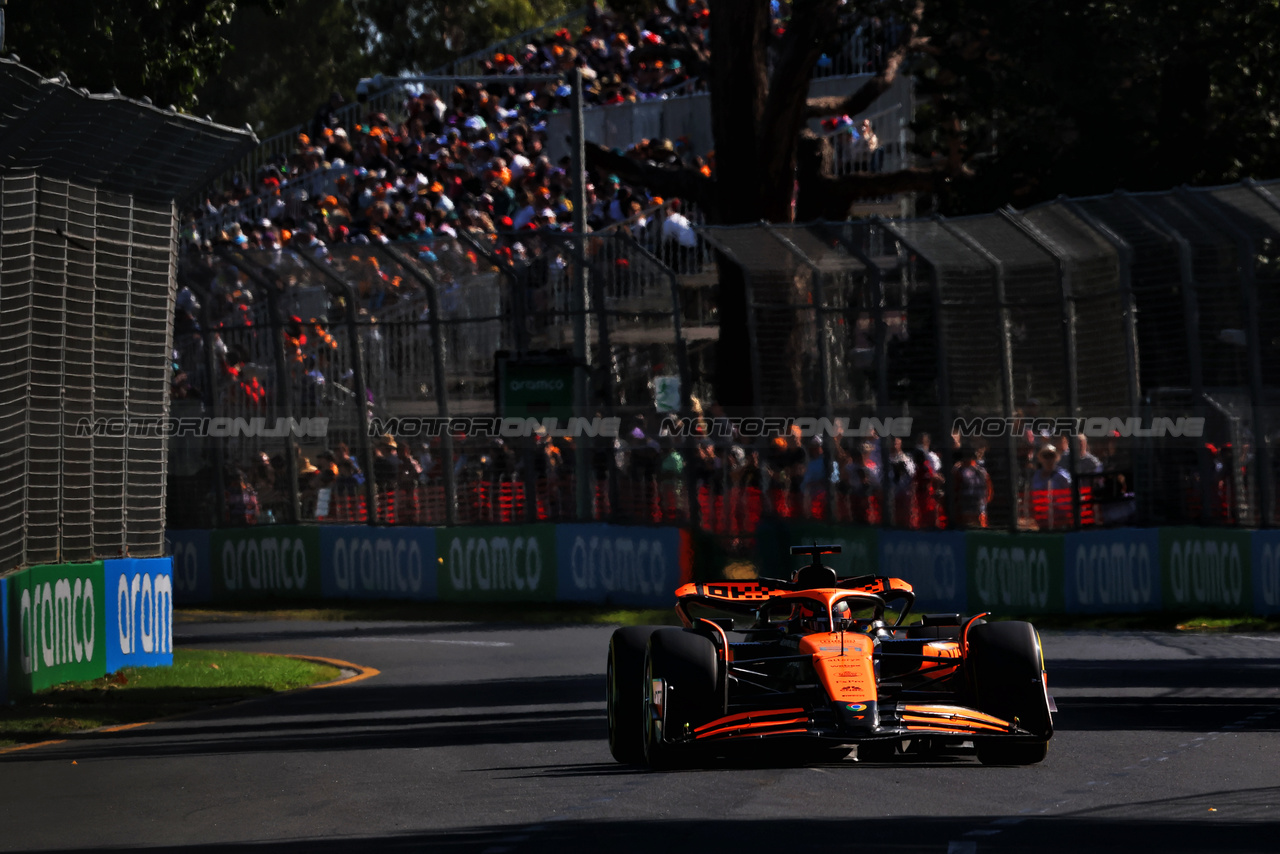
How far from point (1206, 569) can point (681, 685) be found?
31.4 feet

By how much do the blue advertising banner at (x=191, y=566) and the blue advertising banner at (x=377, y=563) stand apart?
1.57 m

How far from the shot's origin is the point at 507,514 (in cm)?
2278

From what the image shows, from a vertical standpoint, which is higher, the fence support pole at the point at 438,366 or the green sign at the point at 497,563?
the fence support pole at the point at 438,366

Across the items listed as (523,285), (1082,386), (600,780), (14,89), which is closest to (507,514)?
(523,285)

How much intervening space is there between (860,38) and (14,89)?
24113mm

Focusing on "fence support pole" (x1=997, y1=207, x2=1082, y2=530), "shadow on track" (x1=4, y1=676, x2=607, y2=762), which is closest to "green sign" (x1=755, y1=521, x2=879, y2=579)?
"fence support pole" (x1=997, y1=207, x2=1082, y2=530)

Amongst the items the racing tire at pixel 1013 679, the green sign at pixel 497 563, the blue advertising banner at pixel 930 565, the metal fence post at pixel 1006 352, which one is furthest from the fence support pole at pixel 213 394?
the racing tire at pixel 1013 679

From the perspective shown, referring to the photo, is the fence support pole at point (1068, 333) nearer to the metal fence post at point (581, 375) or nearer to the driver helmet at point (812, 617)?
the metal fence post at point (581, 375)

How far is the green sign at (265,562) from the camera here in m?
24.2

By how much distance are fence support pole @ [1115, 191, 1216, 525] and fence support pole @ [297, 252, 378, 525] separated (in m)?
9.20

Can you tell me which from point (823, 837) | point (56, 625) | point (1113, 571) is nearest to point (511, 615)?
point (1113, 571)

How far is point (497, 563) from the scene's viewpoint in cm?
2292

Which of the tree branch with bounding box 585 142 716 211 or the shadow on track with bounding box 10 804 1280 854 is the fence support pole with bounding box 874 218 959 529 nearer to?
the tree branch with bounding box 585 142 716 211

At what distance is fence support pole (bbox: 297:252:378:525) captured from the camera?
23031 mm
